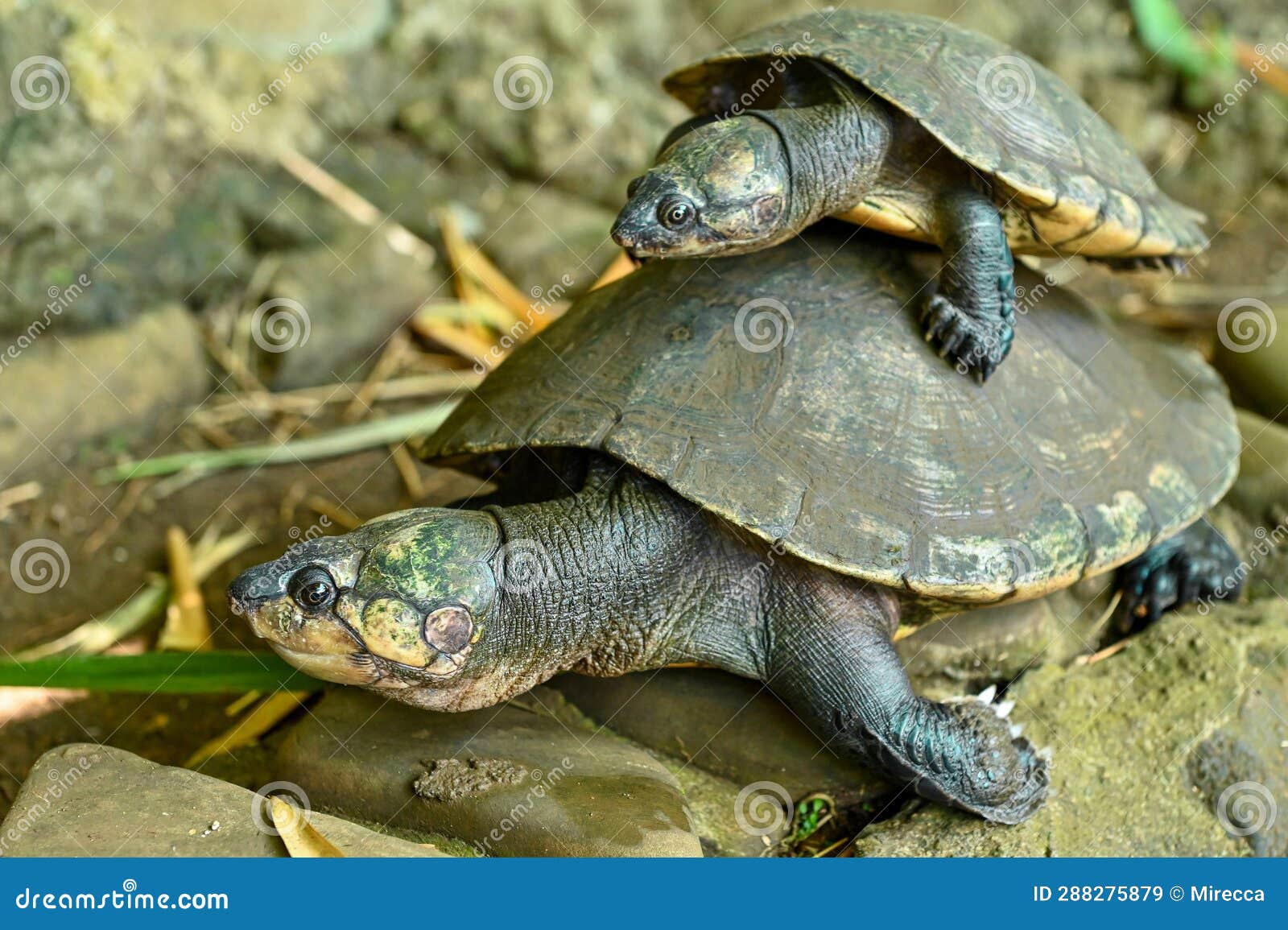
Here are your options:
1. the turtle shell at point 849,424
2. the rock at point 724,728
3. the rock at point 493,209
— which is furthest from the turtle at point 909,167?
the rock at point 493,209

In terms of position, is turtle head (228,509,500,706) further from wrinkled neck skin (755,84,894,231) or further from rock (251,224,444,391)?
rock (251,224,444,391)

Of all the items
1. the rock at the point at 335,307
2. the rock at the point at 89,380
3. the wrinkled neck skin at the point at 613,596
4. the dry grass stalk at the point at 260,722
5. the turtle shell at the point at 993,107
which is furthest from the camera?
the rock at the point at 335,307

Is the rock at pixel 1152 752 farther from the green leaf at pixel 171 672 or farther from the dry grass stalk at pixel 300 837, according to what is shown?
the green leaf at pixel 171 672

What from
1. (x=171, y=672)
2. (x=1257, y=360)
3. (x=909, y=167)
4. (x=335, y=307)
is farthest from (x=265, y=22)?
(x=1257, y=360)

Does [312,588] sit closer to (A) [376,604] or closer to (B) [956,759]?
(A) [376,604]

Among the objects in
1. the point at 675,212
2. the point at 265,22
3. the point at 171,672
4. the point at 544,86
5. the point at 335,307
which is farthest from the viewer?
the point at 544,86

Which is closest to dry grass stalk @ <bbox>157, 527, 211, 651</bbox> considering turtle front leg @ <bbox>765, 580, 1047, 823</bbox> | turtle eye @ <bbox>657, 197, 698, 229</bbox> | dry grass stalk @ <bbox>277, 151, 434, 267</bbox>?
dry grass stalk @ <bbox>277, 151, 434, 267</bbox>
